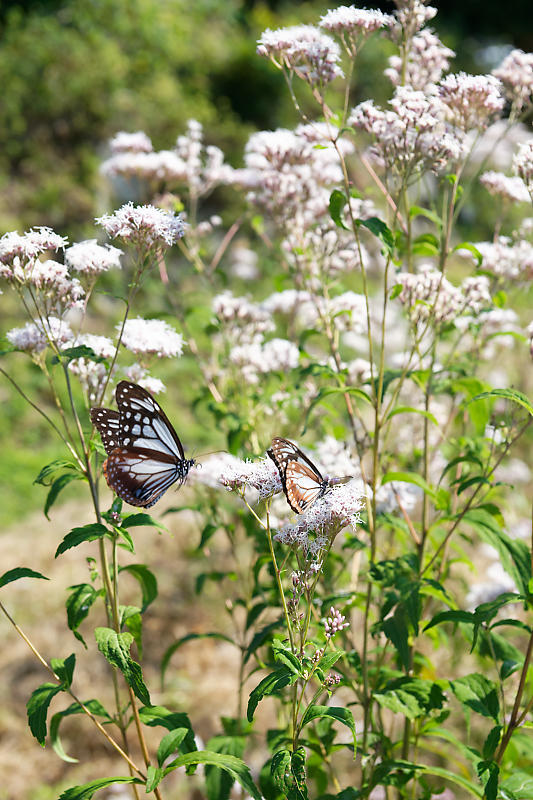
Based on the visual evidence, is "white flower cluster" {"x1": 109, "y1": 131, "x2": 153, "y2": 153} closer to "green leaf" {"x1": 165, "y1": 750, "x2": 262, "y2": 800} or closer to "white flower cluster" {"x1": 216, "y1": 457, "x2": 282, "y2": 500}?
"white flower cluster" {"x1": 216, "y1": 457, "x2": 282, "y2": 500}

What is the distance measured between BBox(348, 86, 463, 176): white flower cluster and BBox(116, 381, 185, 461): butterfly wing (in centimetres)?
124

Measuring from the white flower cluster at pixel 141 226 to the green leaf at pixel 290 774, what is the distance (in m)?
1.65

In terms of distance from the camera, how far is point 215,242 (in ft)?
37.1

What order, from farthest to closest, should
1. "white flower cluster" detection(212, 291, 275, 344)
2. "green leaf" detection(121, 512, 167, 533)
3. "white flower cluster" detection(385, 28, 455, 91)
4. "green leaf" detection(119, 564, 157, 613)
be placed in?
"white flower cluster" detection(212, 291, 275, 344)
"white flower cluster" detection(385, 28, 455, 91)
"green leaf" detection(119, 564, 157, 613)
"green leaf" detection(121, 512, 167, 533)

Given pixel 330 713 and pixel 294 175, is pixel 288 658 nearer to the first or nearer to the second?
pixel 330 713

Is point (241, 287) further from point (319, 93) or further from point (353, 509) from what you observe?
point (353, 509)

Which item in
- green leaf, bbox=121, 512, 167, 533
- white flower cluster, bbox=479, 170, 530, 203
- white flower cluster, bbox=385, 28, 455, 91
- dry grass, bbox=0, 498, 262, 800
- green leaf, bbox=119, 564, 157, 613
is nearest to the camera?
green leaf, bbox=121, 512, 167, 533

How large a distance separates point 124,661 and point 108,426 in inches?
29.9

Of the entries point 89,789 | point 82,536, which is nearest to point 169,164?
point 82,536

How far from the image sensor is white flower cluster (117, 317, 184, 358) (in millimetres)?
2742

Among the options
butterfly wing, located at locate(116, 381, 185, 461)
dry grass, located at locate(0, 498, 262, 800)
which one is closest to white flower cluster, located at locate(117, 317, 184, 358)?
butterfly wing, located at locate(116, 381, 185, 461)

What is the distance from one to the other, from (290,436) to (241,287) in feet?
24.3

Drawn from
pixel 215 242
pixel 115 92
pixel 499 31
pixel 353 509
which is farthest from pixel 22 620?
pixel 499 31

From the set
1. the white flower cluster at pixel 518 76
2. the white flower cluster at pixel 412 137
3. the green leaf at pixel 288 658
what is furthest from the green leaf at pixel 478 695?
the white flower cluster at pixel 518 76
